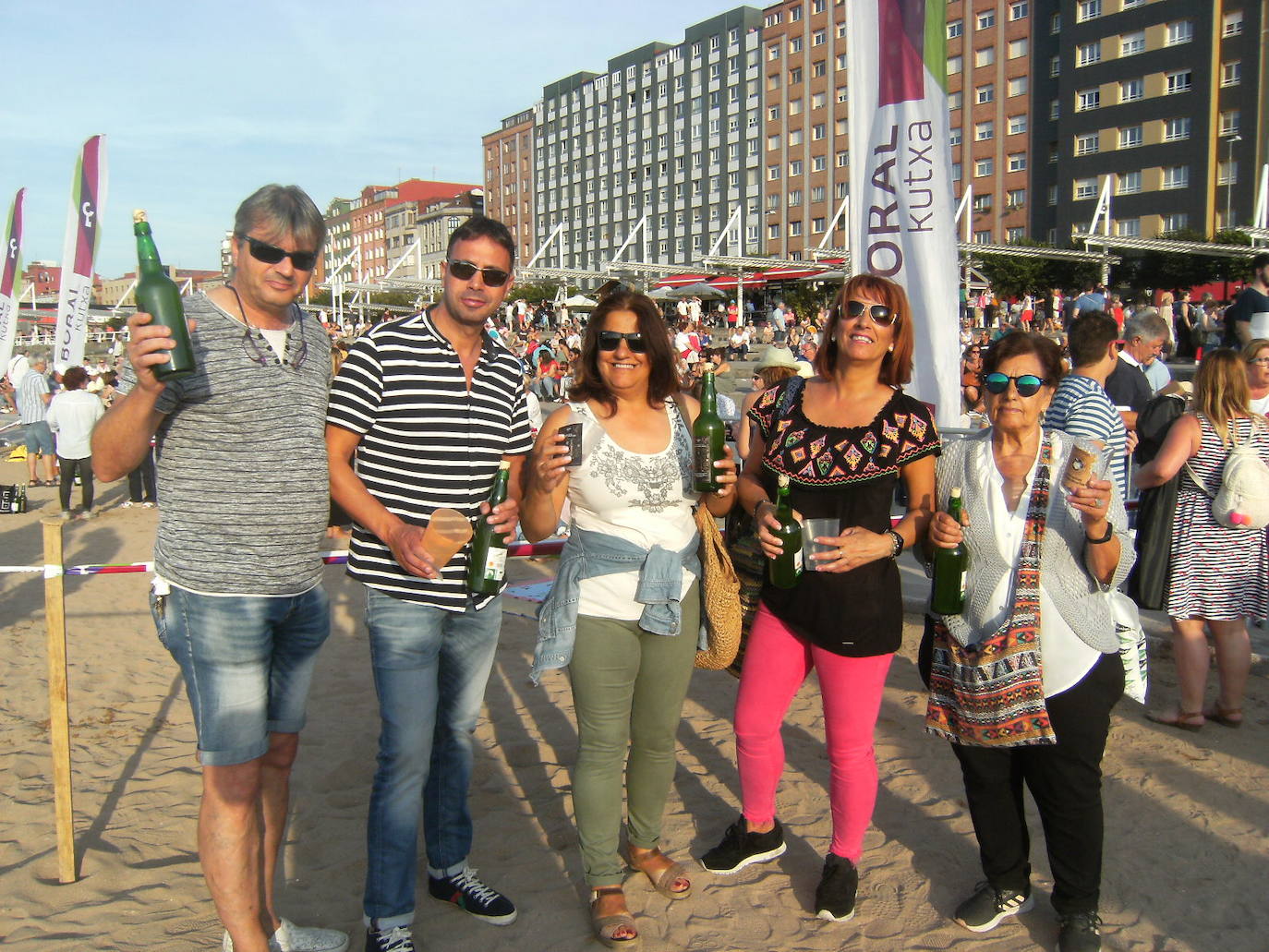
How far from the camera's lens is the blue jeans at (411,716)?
2.62 metres

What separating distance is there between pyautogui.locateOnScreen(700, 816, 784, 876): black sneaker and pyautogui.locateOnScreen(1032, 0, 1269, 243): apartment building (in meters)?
53.9

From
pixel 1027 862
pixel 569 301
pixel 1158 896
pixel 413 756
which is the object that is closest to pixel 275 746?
pixel 413 756

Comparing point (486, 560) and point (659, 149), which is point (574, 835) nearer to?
point (486, 560)

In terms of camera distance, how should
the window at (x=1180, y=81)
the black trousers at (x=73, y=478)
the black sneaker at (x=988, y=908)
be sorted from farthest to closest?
the window at (x=1180, y=81) → the black trousers at (x=73, y=478) → the black sneaker at (x=988, y=908)

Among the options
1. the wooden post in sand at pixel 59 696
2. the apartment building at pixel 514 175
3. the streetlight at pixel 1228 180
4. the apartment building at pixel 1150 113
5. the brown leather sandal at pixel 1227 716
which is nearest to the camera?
the wooden post in sand at pixel 59 696

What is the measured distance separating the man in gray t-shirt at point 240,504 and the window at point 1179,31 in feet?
197

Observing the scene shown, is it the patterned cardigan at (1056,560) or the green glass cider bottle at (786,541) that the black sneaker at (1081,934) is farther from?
the green glass cider bottle at (786,541)

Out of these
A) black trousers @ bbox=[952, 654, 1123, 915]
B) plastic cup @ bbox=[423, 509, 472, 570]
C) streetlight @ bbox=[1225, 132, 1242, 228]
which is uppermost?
streetlight @ bbox=[1225, 132, 1242, 228]

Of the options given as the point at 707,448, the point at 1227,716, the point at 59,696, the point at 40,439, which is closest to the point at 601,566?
the point at 707,448

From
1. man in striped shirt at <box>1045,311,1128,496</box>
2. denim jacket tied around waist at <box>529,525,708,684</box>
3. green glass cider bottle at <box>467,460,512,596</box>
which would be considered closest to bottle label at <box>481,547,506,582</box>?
green glass cider bottle at <box>467,460,512,596</box>

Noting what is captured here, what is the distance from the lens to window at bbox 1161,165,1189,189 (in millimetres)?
49969

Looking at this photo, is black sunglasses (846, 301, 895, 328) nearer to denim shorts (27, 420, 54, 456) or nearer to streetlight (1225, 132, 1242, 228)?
denim shorts (27, 420, 54, 456)

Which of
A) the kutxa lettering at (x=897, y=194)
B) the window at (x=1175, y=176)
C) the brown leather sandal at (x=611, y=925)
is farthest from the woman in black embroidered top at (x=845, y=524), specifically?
the window at (x=1175, y=176)

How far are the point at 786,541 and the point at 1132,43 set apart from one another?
60977 millimetres
